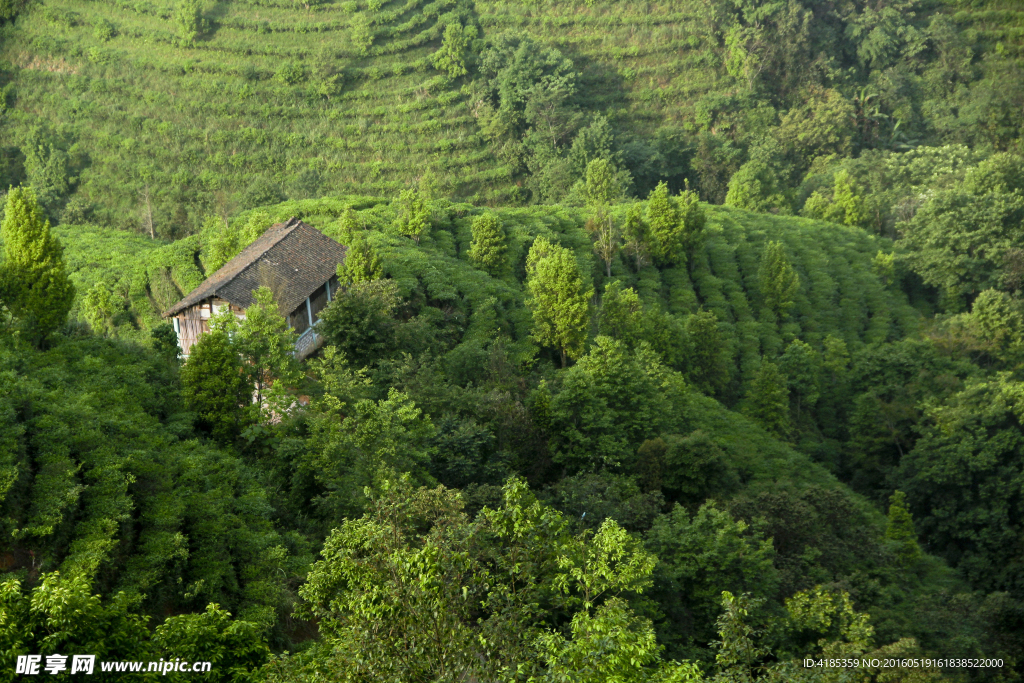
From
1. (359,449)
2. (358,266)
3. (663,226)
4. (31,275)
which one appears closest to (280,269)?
(358,266)

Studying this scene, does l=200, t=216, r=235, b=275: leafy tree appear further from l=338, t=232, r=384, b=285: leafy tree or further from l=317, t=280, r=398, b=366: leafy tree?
l=317, t=280, r=398, b=366: leafy tree

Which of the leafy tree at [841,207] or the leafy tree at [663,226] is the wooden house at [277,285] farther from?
the leafy tree at [841,207]

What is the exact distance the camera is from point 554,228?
2281 inches

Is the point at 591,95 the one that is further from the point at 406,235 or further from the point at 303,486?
the point at 303,486

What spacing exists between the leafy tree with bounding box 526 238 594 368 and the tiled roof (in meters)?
9.13

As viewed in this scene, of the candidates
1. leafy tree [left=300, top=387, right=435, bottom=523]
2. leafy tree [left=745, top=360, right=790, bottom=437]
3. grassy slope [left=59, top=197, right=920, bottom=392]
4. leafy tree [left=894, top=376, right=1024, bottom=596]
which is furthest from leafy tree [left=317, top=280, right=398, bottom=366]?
leafy tree [left=894, top=376, right=1024, bottom=596]

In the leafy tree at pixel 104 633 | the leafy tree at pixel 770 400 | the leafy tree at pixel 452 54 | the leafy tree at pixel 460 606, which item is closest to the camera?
the leafy tree at pixel 460 606

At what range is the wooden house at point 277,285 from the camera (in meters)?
34.8

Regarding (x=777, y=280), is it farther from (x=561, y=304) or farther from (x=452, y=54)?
(x=452, y=54)

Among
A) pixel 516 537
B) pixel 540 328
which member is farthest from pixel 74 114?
A: pixel 516 537

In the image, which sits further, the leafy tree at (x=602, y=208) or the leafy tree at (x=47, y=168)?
the leafy tree at (x=47, y=168)

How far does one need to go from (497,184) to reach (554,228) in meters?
21.5

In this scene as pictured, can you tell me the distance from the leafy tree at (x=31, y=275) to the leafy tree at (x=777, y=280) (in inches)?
1653

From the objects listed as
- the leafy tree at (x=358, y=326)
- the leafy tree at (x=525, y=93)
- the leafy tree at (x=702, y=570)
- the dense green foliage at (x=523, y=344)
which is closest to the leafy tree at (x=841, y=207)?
the dense green foliage at (x=523, y=344)
